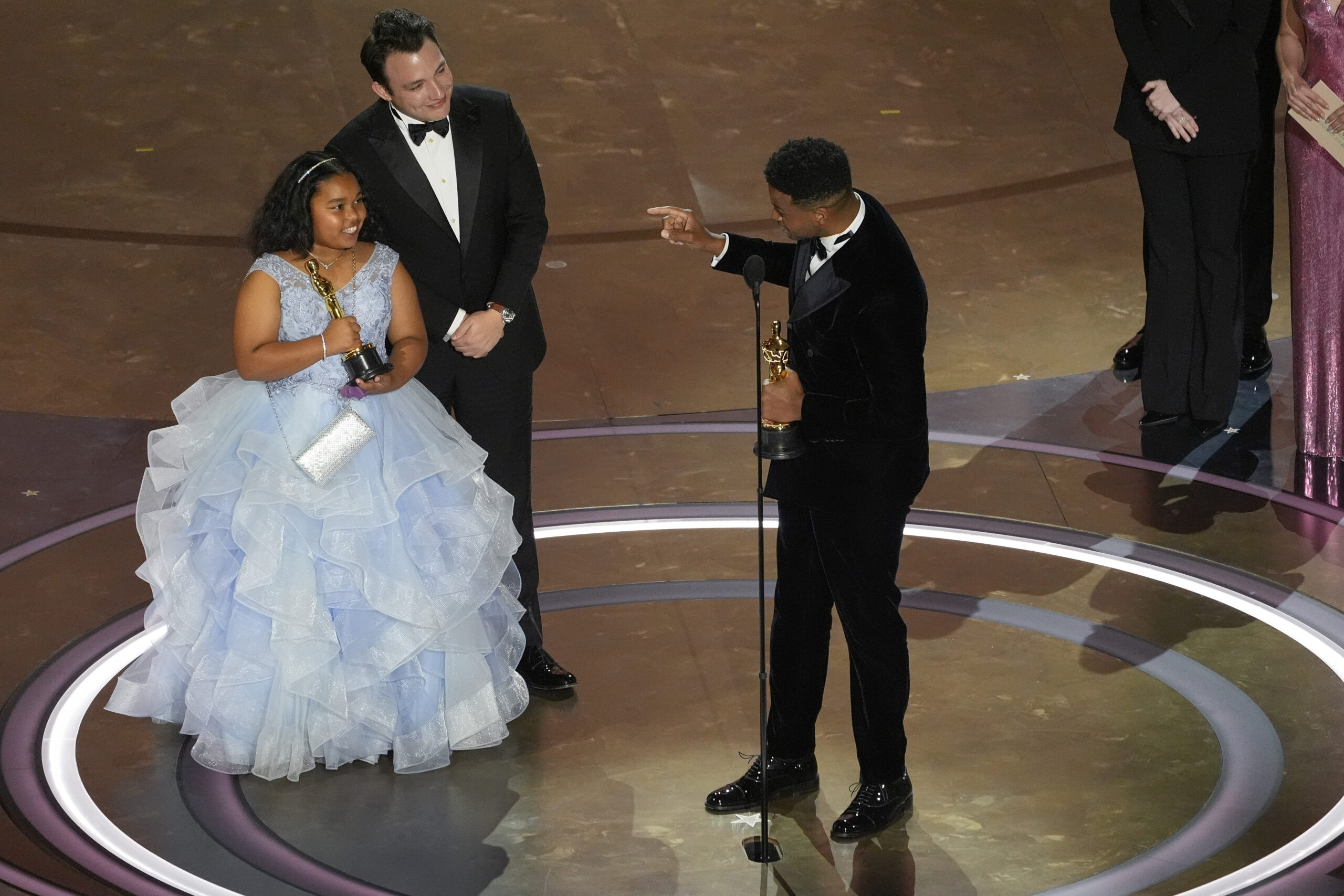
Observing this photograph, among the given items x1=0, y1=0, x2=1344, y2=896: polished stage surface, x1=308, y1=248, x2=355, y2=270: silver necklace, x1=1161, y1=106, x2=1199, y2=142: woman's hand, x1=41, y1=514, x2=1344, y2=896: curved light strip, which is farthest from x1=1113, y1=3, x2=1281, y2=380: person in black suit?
x1=308, y1=248, x2=355, y2=270: silver necklace

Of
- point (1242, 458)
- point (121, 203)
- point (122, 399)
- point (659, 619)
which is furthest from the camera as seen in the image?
point (121, 203)

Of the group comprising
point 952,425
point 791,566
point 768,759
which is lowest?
point 952,425

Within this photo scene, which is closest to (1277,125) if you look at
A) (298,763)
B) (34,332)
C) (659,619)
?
(659,619)

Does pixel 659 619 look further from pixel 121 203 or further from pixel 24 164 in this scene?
pixel 24 164

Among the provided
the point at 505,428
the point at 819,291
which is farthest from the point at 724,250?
the point at 505,428

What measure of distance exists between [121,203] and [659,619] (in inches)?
161

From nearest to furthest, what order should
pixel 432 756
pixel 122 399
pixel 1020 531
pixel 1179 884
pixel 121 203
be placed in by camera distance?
pixel 1179 884
pixel 432 756
pixel 1020 531
pixel 122 399
pixel 121 203

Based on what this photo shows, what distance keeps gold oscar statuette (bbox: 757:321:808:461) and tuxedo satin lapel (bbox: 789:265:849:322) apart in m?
0.06

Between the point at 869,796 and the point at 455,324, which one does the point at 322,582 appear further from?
the point at 869,796

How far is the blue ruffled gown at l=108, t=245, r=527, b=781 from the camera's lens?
13.1 ft

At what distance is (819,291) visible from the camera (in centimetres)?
353

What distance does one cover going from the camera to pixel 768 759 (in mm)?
3959

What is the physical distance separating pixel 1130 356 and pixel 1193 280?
0.71 meters

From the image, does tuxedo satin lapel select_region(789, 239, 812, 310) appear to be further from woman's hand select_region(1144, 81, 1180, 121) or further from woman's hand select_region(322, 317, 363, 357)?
woman's hand select_region(1144, 81, 1180, 121)
